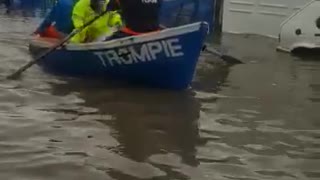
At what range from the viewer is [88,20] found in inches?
→ 423

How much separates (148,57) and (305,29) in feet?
22.1

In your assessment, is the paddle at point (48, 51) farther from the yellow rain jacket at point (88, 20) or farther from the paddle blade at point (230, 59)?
the paddle blade at point (230, 59)

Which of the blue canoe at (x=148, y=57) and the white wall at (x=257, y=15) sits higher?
the blue canoe at (x=148, y=57)

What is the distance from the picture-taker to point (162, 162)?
6098 millimetres

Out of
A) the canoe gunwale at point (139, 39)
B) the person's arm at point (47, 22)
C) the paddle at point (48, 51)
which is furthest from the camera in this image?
the person's arm at point (47, 22)

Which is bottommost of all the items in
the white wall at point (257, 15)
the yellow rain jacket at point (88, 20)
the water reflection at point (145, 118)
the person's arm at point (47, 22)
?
the white wall at point (257, 15)

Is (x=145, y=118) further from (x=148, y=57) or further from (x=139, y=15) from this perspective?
(x=139, y=15)

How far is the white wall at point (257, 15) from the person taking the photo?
1898 cm

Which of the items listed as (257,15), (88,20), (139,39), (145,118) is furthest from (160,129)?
(257,15)

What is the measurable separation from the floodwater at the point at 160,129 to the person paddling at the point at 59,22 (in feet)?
3.23

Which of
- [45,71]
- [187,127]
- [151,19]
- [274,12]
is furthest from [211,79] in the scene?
[274,12]

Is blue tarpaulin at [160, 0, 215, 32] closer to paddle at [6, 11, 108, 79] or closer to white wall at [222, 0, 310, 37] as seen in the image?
white wall at [222, 0, 310, 37]

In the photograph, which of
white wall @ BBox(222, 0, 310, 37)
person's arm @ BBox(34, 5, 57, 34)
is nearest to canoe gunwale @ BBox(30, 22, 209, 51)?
person's arm @ BBox(34, 5, 57, 34)

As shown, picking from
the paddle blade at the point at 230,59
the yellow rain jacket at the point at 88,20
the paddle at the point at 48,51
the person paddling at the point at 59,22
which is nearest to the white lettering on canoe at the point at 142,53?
the paddle at the point at 48,51
